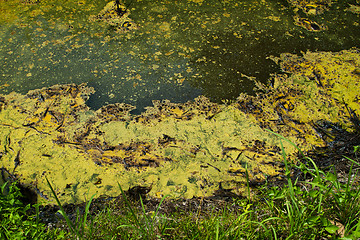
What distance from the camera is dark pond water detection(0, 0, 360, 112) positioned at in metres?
1.72

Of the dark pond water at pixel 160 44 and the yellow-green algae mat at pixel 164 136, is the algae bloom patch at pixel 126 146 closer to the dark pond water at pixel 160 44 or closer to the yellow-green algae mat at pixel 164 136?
the yellow-green algae mat at pixel 164 136

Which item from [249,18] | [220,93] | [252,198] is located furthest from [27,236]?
[249,18]

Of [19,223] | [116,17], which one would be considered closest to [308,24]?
[116,17]

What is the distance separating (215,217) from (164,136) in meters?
0.51

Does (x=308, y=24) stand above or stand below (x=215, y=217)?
above

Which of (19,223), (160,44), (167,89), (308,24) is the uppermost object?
(308,24)

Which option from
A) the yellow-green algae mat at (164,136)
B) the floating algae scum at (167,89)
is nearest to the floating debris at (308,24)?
the floating algae scum at (167,89)

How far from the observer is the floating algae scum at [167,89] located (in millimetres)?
1344

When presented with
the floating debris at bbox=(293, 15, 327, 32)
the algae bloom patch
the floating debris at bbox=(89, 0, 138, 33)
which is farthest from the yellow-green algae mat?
the floating debris at bbox=(89, 0, 138, 33)

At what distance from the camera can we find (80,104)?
5.27ft

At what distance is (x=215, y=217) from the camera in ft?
3.64

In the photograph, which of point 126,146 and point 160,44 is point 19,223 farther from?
point 160,44

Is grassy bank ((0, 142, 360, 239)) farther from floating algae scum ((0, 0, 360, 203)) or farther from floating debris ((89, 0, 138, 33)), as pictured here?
floating debris ((89, 0, 138, 33))

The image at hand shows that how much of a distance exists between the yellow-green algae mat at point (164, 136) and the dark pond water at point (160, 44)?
105 mm
